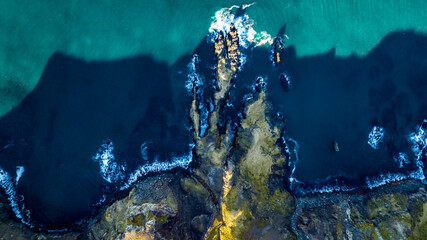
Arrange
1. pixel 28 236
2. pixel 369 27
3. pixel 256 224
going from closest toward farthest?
pixel 256 224, pixel 28 236, pixel 369 27

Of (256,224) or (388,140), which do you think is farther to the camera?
(388,140)

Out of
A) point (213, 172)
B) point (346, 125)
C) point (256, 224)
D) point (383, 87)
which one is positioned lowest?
point (256, 224)

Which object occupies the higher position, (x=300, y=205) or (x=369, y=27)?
(x=369, y=27)

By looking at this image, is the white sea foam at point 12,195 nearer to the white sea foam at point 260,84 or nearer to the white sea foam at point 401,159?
the white sea foam at point 260,84

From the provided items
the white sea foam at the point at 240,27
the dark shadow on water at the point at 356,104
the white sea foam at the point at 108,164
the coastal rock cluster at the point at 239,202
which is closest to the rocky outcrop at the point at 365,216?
the coastal rock cluster at the point at 239,202

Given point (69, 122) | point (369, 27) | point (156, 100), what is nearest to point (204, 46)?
point (156, 100)

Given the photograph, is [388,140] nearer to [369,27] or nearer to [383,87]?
[383,87]

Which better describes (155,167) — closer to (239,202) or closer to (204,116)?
(204,116)

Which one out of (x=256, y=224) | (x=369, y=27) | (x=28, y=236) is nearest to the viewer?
(x=256, y=224)

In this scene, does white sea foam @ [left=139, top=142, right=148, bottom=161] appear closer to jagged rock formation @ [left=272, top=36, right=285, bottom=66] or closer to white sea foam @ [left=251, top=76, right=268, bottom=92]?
white sea foam @ [left=251, top=76, right=268, bottom=92]
